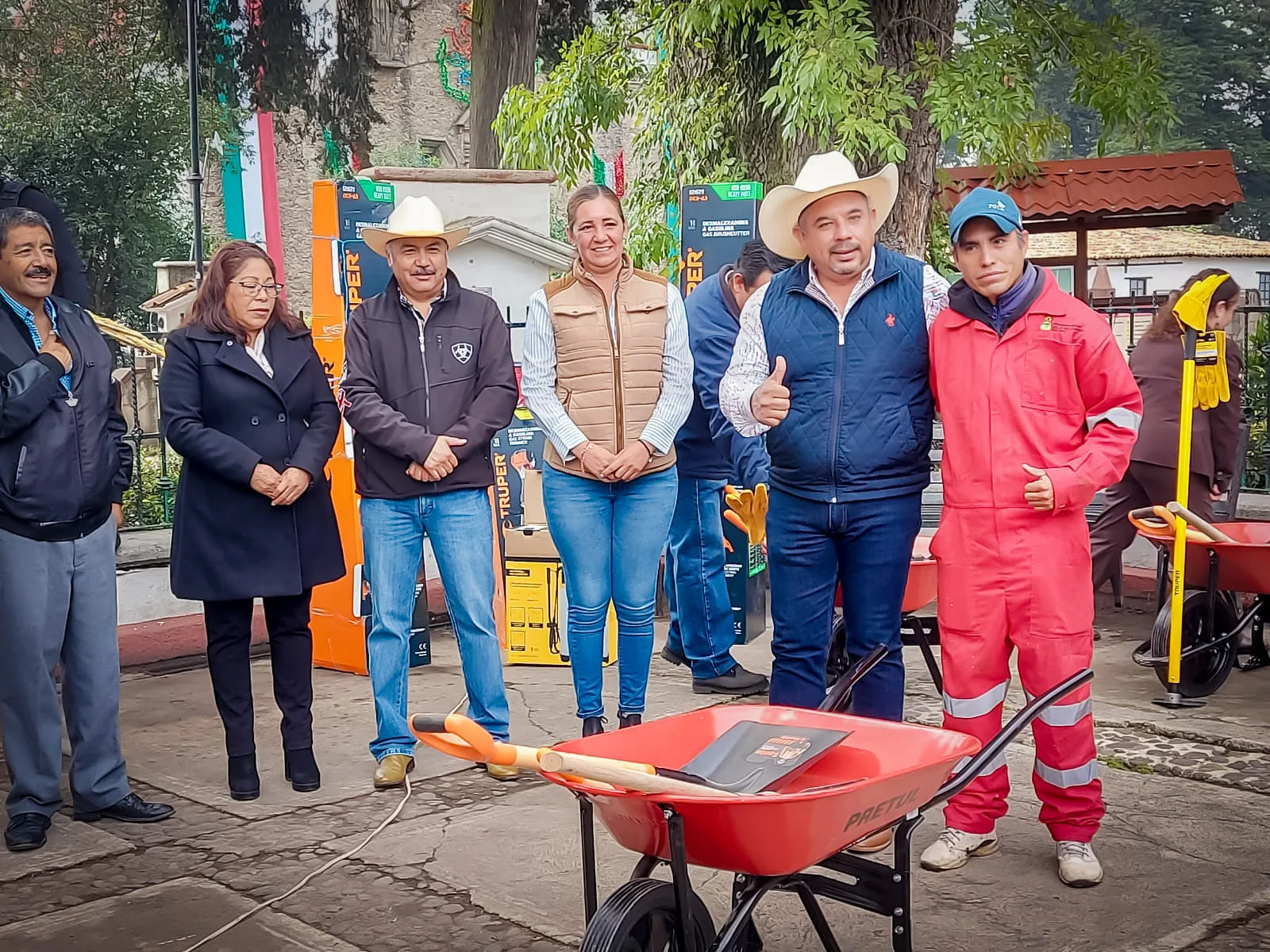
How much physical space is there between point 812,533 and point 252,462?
187cm

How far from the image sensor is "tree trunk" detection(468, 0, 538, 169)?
1281cm

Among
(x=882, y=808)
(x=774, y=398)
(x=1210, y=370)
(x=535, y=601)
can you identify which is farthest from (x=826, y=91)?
(x=882, y=808)

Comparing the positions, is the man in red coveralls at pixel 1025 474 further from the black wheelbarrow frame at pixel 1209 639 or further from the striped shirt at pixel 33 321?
the striped shirt at pixel 33 321

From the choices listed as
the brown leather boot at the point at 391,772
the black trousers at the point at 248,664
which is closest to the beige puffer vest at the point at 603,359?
the black trousers at the point at 248,664

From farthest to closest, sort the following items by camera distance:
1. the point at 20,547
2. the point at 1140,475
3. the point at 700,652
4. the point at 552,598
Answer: the point at 1140,475
the point at 552,598
the point at 700,652
the point at 20,547

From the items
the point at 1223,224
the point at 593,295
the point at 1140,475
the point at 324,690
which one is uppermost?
the point at 1223,224

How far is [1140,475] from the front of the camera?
6785mm

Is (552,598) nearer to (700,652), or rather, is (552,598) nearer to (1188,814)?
(700,652)

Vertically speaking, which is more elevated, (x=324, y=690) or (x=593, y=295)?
(x=593, y=295)

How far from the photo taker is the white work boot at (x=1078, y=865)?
349cm

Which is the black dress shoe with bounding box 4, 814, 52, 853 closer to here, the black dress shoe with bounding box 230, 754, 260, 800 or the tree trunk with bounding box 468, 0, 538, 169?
the black dress shoe with bounding box 230, 754, 260, 800

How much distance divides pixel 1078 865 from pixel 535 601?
327cm

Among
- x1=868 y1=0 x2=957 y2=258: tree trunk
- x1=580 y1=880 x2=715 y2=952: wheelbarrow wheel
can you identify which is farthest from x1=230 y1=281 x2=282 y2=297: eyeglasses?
x1=868 y1=0 x2=957 y2=258: tree trunk

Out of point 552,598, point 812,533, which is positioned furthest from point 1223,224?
point 812,533
